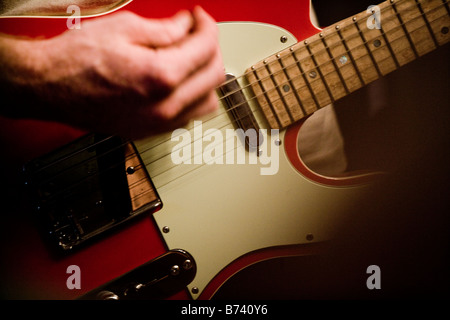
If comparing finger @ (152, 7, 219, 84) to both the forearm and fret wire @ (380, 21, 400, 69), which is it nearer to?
the forearm

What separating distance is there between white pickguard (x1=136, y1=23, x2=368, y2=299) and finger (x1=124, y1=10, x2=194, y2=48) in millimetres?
173

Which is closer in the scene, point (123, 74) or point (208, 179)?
point (123, 74)

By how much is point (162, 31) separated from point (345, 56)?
0.34 m

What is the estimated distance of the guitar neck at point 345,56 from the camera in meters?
0.50

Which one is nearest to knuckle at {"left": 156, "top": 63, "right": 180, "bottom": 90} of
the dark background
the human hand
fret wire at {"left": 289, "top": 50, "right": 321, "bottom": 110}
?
the human hand

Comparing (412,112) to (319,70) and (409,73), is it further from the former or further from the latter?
(319,70)

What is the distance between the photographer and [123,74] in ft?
1.05

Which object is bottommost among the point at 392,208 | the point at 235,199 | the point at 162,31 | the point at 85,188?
the point at 392,208

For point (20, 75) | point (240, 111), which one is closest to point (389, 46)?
point (240, 111)

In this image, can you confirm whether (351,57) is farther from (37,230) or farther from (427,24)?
(37,230)

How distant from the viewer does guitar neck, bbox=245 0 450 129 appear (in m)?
0.50

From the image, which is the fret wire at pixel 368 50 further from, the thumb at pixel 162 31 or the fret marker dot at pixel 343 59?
the thumb at pixel 162 31

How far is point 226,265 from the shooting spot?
0.54 meters
